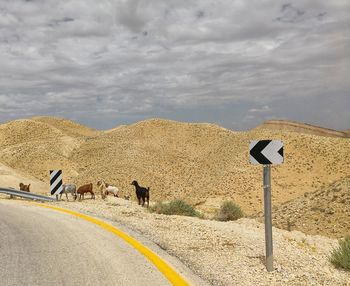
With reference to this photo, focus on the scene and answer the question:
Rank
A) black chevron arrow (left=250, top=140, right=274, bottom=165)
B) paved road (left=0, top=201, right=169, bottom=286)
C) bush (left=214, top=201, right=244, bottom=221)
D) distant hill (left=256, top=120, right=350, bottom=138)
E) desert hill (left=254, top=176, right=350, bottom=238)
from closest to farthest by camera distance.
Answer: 1. paved road (left=0, top=201, right=169, bottom=286)
2. black chevron arrow (left=250, top=140, right=274, bottom=165)
3. desert hill (left=254, top=176, right=350, bottom=238)
4. bush (left=214, top=201, right=244, bottom=221)
5. distant hill (left=256, top=120, right=350, bottom=138)

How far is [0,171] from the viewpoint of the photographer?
132 ft

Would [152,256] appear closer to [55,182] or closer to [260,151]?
[260,151]

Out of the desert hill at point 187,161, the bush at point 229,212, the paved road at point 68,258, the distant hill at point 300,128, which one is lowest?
the paved road at point 68,258

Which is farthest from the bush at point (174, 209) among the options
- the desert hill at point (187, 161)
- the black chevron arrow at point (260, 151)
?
the desert hill at point (187, 161)

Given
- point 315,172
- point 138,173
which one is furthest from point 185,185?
point 315,172

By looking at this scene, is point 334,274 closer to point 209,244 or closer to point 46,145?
point 209,244

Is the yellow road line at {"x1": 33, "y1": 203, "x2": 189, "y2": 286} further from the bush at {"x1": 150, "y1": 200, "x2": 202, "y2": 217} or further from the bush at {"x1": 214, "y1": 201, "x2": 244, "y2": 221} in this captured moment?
the bush at {"x1": 214, "y1": 201, "x2": 244, "y2": 221}

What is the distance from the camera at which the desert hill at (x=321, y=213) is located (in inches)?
758

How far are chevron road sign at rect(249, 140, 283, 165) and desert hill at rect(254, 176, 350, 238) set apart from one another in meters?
12.3

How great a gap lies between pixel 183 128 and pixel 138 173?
104 feet

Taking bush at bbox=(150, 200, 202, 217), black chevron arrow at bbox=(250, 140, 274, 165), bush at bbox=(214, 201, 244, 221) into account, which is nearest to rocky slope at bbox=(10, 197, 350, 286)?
black chevron arrow at bbox=(250, 140, 274, 165)

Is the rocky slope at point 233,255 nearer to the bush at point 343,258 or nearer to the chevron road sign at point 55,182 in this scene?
the bush at point 343,258

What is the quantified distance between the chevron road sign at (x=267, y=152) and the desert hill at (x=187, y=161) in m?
33.2

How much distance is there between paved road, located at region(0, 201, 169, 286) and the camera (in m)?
6.75
